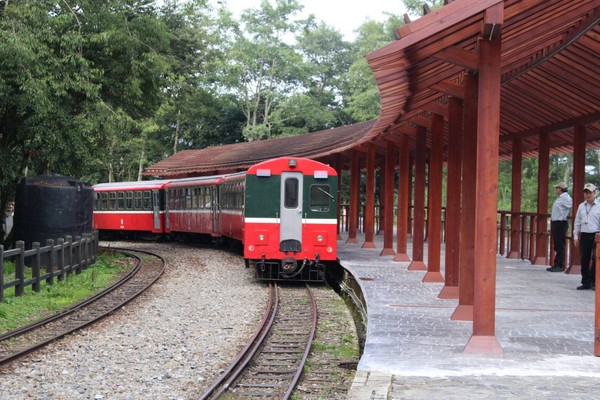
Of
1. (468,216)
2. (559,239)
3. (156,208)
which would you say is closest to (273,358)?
(468,216)

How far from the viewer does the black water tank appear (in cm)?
1816

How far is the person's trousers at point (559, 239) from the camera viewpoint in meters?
14.8

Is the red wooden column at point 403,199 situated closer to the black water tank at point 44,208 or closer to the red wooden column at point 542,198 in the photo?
the red wooden column at point 542,198

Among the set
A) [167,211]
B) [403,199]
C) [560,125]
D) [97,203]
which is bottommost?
[167,211]

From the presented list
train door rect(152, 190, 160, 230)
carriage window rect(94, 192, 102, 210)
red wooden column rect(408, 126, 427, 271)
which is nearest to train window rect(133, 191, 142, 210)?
train door rect(152, 190, 160, 230)

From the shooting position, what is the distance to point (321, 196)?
16484mm

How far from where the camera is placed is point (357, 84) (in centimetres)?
5356

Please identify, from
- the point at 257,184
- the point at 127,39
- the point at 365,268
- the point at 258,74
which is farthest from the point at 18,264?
the point at 258,74

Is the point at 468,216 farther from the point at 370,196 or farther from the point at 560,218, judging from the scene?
the point at 370,196

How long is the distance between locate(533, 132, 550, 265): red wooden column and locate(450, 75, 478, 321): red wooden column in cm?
621

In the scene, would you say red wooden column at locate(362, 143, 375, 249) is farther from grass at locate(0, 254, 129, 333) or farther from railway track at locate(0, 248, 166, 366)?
grass at locate(0, 254, 129, 333)

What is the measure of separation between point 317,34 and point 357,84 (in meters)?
12.3

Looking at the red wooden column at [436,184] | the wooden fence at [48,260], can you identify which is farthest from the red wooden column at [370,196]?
the red wooden column at [436,184]

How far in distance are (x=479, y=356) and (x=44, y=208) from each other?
12.8 metres
